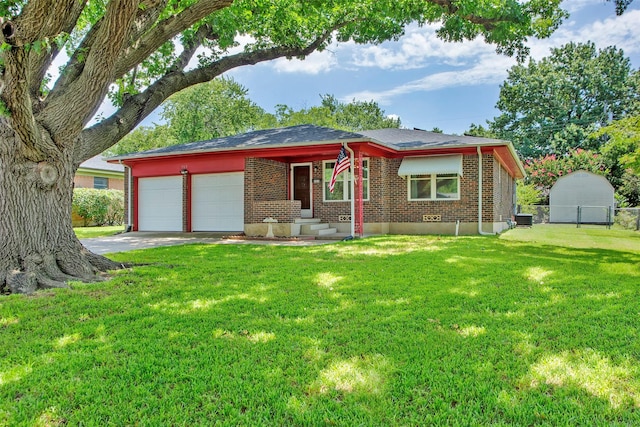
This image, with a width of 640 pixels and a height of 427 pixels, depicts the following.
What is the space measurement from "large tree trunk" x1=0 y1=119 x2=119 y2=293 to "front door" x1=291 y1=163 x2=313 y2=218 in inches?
380

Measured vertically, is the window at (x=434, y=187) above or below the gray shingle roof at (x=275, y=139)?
below

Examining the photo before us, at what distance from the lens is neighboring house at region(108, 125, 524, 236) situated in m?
13.6

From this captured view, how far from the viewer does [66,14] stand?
5.35m

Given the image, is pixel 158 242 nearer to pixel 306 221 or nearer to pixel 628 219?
pixel 306 221

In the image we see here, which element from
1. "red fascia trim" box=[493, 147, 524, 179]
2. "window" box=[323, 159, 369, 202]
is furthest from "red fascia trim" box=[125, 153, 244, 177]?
"red fascia trim" box=[493, 147, 524, 179]

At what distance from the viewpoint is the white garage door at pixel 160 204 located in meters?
15.9

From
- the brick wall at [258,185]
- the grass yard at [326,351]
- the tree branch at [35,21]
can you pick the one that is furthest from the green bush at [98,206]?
the grass yard at [326,351]

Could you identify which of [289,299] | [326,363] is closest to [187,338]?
[326,363]

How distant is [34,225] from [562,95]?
156ft

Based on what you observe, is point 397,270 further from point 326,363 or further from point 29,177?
point 29,177

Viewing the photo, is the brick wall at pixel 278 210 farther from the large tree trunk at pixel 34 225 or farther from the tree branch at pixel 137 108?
the large tree trunk at pixel 34 225

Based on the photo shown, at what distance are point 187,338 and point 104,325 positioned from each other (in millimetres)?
949

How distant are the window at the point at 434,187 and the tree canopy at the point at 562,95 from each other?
101 ft

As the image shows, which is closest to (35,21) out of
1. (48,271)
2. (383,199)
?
(48,271)
